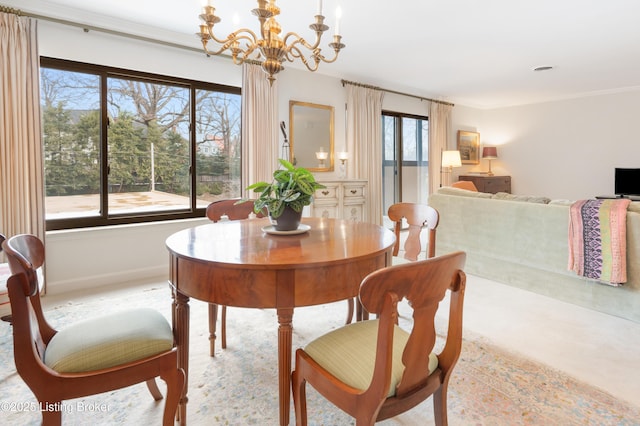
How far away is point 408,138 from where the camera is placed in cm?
643

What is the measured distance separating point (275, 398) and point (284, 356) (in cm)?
52

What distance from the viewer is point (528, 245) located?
10.6 ft

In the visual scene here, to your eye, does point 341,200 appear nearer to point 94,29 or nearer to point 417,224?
point 417,224

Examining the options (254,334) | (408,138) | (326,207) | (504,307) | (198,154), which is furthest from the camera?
(408,138)

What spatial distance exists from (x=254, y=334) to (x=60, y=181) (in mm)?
2363

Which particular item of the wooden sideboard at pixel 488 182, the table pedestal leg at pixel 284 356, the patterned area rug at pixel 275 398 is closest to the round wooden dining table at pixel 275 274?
the table pedestal leg at pixel 284 356

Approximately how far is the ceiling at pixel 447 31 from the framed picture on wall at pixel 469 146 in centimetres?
176

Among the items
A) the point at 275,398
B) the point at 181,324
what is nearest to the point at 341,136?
the point at 275,398

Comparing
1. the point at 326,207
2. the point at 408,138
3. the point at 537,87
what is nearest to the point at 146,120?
the point at 326,207

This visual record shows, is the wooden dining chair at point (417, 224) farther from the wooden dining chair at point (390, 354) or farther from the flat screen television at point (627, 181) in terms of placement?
the flat screen television at point (627, 181)

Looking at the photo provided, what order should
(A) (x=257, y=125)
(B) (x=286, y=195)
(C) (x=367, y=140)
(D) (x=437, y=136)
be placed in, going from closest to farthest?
(B) (x=286, y=195) < (A) (x=257, y=125) < (C) (x=367, y=140) < (D) (x=437, y=136)

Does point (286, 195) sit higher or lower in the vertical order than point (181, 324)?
higher

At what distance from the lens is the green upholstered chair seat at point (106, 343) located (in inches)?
47.3

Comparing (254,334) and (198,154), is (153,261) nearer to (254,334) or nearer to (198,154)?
(198,154)
